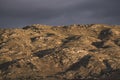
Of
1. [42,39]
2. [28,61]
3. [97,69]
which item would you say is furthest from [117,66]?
[42,39]

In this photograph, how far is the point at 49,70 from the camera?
533ft

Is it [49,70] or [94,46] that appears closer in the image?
[49,70]

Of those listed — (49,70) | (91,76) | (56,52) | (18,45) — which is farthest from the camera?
(18,45)

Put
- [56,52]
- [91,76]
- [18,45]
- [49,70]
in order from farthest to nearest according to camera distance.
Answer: [18,45] → [56,52] → [49,70] → [91,76]

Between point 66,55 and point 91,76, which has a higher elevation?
point 66,55

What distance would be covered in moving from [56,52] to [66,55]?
5.18 m

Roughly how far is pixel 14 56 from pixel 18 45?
1122 centimetres

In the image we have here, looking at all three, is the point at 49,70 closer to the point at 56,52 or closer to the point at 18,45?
the point at 56,52

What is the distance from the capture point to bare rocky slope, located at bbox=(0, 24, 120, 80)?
512 ft

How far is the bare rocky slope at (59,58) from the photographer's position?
156000mm

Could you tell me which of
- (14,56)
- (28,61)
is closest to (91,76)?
(28,61)

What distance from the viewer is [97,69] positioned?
159 metres

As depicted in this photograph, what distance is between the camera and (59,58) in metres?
170

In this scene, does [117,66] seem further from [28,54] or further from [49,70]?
[28,54]
